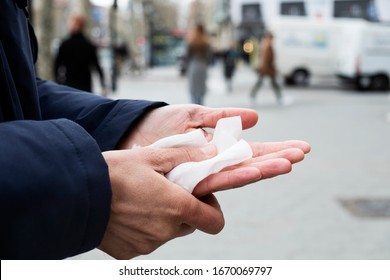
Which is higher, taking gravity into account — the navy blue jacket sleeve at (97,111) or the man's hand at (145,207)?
the navy blue jacket sleeve at (97,111)

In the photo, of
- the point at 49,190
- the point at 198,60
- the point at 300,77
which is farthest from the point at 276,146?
the point at 300,77

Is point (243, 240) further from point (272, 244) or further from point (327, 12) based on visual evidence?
point (327, 12)

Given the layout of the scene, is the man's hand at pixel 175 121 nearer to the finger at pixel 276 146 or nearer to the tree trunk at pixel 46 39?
the finger at pixel 276 146

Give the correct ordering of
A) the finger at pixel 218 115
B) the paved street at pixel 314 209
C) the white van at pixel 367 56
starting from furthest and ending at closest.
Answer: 1. the white van at pixel 367 56
2. the paved street at pixel 314 209
3. the finger at pixel 218 115

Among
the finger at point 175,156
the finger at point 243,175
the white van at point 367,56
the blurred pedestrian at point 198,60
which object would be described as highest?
the finger at point 175,156

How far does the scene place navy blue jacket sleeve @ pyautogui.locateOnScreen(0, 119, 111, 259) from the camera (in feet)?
3.21

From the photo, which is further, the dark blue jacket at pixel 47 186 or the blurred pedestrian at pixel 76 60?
the blurred pedestrian at pixel 76 60

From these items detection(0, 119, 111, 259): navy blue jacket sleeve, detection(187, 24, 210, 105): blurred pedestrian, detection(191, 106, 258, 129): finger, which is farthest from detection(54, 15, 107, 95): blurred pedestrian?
detection(0, 119, 111, 259): navy blue jacket sleeve

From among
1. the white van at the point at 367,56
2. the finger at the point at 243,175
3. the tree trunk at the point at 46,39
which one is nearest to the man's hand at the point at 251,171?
the finger at the point at 243,175

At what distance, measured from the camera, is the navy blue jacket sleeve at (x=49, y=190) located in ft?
3.21

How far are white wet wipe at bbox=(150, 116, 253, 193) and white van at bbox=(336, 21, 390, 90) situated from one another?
19855mm

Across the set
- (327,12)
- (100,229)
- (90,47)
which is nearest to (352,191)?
(90,47)

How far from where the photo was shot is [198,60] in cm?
1202

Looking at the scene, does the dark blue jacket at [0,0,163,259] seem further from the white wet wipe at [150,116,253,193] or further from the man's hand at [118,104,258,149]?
the man's hand at [118,104,258,149]
